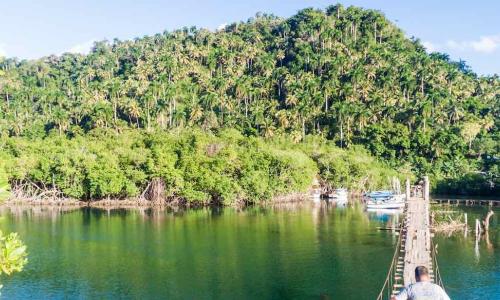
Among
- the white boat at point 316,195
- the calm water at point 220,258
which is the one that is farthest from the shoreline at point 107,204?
the white boat at point 316,195

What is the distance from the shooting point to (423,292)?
30.1ft

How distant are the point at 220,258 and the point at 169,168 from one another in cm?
3529

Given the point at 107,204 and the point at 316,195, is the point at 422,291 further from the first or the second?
the point at 316,195

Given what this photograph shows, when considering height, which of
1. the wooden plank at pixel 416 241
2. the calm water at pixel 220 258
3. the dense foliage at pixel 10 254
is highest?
the dense foliage at pixel 10 254

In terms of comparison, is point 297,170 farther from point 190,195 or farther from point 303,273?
point 303,273

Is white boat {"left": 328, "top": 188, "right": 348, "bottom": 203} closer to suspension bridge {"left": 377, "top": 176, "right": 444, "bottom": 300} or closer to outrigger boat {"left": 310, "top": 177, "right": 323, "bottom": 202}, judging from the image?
outrigger boat {"left": 310, "top": 177, "right": 323, "bottom": 202}

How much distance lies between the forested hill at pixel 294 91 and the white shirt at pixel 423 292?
81.0 metres

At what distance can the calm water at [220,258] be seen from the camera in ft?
116

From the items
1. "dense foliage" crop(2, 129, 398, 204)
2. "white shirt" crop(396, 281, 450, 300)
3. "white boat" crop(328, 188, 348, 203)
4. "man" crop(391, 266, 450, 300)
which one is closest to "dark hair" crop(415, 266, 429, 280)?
"man" crop(391, 266, 450, 300)

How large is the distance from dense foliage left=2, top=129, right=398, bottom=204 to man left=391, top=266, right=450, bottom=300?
6813cm

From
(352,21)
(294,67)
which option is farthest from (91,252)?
(352,21)

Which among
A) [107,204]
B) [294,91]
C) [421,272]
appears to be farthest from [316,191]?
[421,272]

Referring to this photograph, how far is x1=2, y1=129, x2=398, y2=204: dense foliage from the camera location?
7762cm

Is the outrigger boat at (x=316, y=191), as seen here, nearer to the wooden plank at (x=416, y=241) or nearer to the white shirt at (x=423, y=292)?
the wooden plank at (x=416, y=241)
